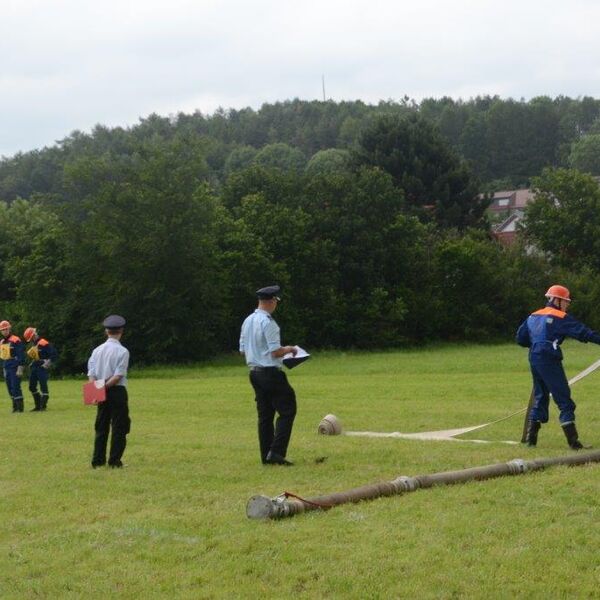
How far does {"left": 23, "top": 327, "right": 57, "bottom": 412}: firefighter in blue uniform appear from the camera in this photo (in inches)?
1045

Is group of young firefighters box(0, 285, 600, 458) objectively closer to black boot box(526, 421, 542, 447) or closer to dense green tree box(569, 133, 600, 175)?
black boot box(526, 421, 542, 447)

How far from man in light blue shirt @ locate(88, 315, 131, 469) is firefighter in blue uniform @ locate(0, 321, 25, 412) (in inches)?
541

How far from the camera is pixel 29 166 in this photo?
147000mm

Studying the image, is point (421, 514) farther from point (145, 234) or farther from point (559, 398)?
point (145, 234)

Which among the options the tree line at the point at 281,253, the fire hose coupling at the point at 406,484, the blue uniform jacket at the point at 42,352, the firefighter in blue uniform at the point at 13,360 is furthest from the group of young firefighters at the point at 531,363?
the tree line at the point at 281,253

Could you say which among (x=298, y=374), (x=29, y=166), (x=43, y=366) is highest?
(x=29, y=166)

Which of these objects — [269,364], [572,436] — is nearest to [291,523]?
[269,364]

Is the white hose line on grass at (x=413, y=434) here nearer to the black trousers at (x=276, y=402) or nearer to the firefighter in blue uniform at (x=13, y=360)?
the black trousers at (x=276, y=402)

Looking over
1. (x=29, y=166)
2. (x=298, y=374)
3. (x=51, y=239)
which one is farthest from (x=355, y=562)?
(x=29, y=166)

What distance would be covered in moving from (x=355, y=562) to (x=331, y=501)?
6.63 feet

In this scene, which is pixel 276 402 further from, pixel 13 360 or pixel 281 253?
pixel 281 253

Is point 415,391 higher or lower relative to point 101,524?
lower

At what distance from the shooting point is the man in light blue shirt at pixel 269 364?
13164 mm

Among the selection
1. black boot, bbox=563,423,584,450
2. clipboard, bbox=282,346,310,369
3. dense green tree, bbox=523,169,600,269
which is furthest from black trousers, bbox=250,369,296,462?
dense green tree, bbox=523,169,600,269
